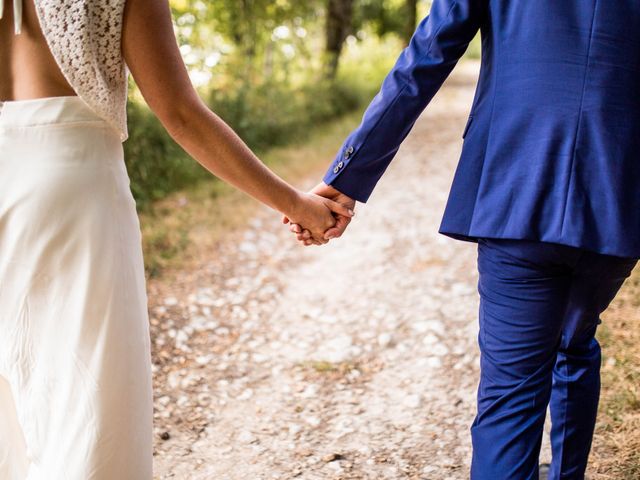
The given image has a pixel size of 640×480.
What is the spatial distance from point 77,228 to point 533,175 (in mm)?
1196

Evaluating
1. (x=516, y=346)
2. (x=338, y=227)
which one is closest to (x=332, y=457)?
(x=338, y=227)

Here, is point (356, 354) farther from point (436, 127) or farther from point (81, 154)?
point (436, 127)

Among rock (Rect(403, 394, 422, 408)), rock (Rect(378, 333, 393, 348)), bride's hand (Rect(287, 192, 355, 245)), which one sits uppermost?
bride's hand (Rect(287, 192, 355, 245))

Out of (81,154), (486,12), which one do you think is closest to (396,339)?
(486,12)

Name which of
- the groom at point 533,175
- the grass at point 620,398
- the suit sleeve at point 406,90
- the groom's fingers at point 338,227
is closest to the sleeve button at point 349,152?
the suit sleeve at point 406,90

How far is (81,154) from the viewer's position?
1803 millimetres

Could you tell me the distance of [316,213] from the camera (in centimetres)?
271

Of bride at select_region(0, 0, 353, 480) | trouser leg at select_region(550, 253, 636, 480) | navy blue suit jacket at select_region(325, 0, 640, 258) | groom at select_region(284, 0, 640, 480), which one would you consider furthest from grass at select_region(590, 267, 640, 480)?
bride at select_region(0, 0, 353, 480)

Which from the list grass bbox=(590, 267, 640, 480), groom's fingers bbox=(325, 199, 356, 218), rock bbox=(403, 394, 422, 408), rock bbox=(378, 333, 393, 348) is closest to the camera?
groom's fingers bbox=(325, 199, 356, 218)

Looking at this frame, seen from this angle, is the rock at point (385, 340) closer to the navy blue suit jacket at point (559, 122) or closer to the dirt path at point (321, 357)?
the dirt path at point (321, 357)

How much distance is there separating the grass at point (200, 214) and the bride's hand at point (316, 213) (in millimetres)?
2664

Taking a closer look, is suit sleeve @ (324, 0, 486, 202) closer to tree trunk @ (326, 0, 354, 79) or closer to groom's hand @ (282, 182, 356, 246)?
groom's hand @ (282, 182, 356, 246)

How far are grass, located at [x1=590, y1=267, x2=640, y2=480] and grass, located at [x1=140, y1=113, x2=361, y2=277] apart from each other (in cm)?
302

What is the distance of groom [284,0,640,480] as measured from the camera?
193 cm
